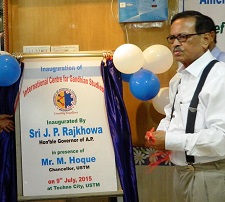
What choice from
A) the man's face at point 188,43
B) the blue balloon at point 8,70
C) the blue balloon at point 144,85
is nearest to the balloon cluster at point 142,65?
the blue balloon at point 144,85

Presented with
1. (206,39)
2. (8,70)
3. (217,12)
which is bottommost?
(8,70)

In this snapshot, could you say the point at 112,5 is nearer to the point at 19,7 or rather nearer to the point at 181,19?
the point at 19,7

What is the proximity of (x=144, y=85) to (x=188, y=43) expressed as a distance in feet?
1.58

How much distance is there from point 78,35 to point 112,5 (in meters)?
0.36

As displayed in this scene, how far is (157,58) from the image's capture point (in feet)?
7.34

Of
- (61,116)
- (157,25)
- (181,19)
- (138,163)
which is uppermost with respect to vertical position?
(157,25)

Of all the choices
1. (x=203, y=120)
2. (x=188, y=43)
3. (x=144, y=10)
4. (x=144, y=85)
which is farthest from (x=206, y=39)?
(x=144, y=10)

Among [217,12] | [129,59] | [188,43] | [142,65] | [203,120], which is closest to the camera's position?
[203,120]

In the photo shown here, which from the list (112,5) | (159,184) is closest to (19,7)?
(112,5)

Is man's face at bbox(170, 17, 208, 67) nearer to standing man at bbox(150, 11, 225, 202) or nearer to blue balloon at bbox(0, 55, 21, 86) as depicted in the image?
standing man at bbox(150, 11, 225, 202)

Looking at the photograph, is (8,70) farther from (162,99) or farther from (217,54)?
(217,54)

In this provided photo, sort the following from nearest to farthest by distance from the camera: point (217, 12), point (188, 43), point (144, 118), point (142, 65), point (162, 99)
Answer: point (188, 43), point (142, 65), point (162, 99), point (217, 12), point (144, 118)

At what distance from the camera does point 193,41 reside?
1.78 metres

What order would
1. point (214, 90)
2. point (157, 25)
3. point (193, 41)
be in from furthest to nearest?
point (157, 25), point (193, 41), point (214, 90)
